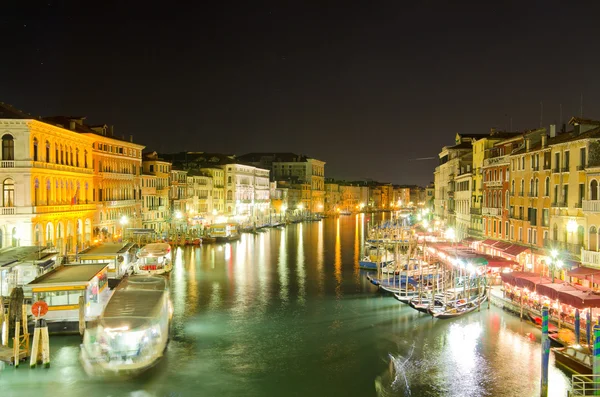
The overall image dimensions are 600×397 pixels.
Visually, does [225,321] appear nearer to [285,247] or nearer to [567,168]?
[567,168]

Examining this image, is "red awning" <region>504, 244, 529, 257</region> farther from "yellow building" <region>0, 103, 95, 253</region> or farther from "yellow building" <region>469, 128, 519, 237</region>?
"yellow building" <region>0, 103, 95, 253</region>

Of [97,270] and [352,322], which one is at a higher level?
[97,270]

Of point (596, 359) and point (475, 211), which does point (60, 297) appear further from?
point (475, 211)

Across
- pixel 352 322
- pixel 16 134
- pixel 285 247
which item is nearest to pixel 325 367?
pixel 352 322

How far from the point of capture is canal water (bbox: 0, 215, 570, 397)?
14.0 m

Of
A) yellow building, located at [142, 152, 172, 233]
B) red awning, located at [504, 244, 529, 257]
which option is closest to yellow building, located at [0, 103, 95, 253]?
yellow building, located at [142, 152, 172, 233]

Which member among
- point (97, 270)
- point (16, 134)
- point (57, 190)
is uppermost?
point (16, 134)

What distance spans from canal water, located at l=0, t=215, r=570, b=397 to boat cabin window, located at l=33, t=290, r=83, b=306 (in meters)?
1.18

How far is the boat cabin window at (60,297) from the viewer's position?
1777 cm

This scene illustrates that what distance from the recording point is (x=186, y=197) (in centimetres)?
5562

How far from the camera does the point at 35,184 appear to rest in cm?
2667

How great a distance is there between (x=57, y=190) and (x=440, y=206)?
36.6 meters

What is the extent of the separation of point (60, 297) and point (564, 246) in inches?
737

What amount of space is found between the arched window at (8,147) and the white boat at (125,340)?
44.7ft
